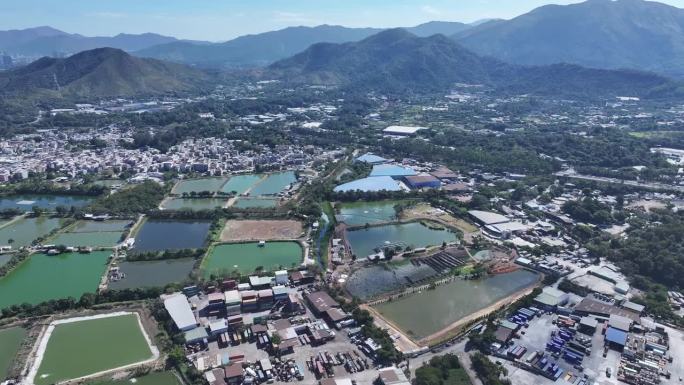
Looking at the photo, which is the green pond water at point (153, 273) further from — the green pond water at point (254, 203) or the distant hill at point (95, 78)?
the distant hill at point (95, 78)

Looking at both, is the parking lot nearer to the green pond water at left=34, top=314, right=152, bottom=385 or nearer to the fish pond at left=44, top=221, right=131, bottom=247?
the green pond water at left=34, top=314, right=152, bottom=385

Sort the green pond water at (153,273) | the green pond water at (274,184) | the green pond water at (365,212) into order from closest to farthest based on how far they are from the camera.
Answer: the green pond water at (153,273), the green pond water at (365,212), the green pond water at (274,184)

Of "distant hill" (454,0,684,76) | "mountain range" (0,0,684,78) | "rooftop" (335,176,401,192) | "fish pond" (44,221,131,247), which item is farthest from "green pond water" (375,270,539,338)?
"distant hill" (454,0,684,76)

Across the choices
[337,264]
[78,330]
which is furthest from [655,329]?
[78,330]

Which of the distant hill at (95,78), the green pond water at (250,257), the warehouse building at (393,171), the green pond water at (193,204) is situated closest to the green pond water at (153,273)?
the green pond water at (250,257)

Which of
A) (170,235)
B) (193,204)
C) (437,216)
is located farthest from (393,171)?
(170,235)
